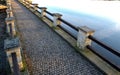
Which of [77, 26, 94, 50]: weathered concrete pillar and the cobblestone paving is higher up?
[77, 26, 94, 50]: weathered concrete pillar

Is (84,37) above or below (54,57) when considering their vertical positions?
above

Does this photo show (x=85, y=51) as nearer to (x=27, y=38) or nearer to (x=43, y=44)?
(x=43, y=44)

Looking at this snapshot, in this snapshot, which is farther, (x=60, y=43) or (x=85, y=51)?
(x=60, y=43)

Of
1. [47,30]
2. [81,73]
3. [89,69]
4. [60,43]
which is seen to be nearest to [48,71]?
[81,73]

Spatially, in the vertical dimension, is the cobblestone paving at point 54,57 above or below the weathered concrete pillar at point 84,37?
below

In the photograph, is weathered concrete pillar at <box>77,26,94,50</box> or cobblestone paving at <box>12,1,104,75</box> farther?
weathered concrete pillar at <box>77,26,94,50</box>

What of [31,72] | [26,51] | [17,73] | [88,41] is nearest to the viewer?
[17,73]

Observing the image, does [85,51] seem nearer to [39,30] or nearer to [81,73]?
[81,73]

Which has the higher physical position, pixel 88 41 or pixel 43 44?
pixel 88 41

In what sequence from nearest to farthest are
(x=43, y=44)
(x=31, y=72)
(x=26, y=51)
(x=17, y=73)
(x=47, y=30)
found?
1. (x=17, y=73)
2. (x=31, y=72)
3. (x=26, y=51)
4. (x=43, y=44)
5. (x=47, y=30)

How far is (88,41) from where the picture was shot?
7.73m

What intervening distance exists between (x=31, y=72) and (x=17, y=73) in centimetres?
258

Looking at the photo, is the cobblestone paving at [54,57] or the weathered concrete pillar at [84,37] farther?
the weathered concrete pillar at [84,37]

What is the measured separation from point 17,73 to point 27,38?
6.61 meters
